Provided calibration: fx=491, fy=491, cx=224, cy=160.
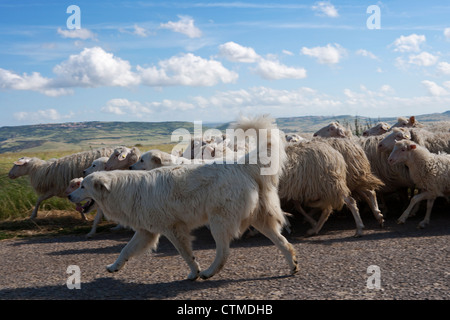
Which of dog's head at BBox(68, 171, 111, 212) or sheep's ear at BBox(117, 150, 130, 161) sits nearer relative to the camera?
dog's head at BBox(68, 171, 111, 212)

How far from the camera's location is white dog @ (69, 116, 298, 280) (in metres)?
6.84

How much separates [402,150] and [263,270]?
5273 mm

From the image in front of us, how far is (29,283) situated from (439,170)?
8.47 meters

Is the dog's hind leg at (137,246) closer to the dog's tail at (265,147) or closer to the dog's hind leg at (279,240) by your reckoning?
the dog's hind leg at (279,240)

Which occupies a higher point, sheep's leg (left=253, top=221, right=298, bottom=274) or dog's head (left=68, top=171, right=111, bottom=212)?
dog's head (left=68, top=171, right=111, bottom=212)

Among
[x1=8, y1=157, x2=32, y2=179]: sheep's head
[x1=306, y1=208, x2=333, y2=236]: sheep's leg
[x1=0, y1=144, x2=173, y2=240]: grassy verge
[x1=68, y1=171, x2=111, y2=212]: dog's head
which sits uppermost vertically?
[x1=68, y1=171, x2=111, y2=212]: dog's head

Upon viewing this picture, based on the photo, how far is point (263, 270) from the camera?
24.3 ft

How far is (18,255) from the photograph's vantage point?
1004cm

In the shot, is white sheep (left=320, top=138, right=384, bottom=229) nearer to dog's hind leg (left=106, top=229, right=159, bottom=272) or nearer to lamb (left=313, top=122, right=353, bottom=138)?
lamb (left=313, top=122, right=353, bottom=138)

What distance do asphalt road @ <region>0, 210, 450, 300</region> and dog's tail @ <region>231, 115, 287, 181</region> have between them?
1.55 meters

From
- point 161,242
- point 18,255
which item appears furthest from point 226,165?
point 18,255

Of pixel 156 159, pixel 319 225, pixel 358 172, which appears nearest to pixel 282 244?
pixel 319 225

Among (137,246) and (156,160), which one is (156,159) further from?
(137,246)

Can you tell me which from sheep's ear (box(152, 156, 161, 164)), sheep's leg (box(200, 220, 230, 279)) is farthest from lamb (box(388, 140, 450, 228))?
sheep's leg (box(200, 220, 230, 279))
